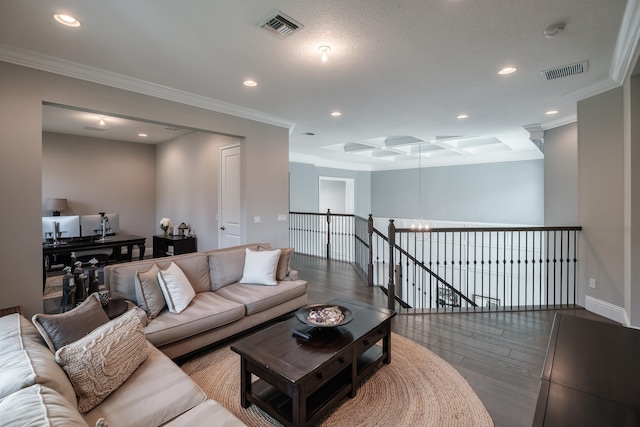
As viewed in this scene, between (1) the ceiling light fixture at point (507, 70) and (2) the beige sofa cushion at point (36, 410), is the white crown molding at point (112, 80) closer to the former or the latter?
(2) the beige sofa cushion at point (36, 410)

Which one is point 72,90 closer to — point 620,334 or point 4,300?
point 4,300

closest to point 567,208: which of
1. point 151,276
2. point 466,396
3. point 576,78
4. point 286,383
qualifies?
point 576,78

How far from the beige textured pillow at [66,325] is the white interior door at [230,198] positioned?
3.02 metres

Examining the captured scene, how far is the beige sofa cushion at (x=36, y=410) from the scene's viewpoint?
3.19 ft

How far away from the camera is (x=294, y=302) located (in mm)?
3666

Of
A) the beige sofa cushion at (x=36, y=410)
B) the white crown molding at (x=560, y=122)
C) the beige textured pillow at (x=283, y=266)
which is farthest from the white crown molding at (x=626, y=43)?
the beige sofa cushion at (x=36, y=410)

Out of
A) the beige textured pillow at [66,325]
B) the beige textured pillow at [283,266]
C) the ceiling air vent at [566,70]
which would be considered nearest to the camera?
the beige textured pillow at [66,325]

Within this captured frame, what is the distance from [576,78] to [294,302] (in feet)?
13.8

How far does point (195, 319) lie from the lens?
2.65 m

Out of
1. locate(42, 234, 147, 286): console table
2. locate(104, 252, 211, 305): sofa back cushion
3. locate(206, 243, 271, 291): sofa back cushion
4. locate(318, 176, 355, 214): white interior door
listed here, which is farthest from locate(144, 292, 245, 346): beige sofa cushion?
locate(318, 176, 355, 214): white interior door

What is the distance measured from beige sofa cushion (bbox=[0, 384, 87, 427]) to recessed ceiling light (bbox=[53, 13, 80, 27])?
8.44 feet

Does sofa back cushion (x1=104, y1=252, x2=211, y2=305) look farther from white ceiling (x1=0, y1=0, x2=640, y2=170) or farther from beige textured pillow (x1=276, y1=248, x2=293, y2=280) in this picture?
white ceiling (x1=0, y1=0, x2=640, y2=170)

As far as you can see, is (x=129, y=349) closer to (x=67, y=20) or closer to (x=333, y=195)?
(x=67, y=20)

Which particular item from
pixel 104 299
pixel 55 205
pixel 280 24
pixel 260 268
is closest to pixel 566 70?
pixel 280 24
